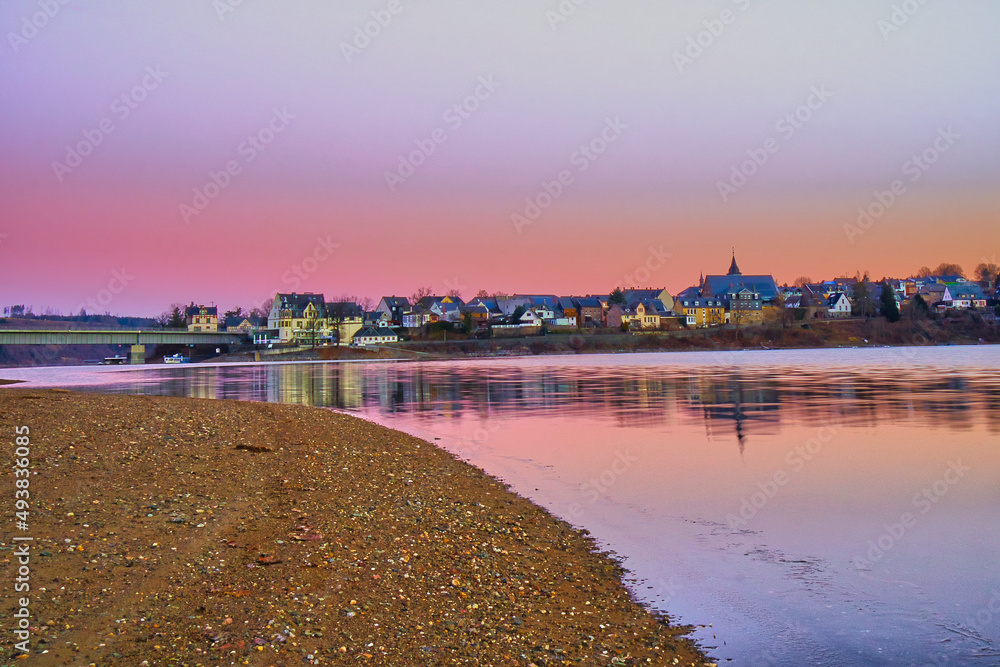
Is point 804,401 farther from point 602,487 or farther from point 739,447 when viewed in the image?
point 602,487

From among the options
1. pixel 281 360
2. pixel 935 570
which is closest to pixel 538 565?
pixel 935 570

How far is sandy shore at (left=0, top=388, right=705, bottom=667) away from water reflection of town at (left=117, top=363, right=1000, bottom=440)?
61.5 feet

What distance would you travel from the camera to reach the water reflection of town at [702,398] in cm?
3544

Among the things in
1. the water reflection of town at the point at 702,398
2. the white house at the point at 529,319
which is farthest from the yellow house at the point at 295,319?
the water reflection of town at the point at 702,398

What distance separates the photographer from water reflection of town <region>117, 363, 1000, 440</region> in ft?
116

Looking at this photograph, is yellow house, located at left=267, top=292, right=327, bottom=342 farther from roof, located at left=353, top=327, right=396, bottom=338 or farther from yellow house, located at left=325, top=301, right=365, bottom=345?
roof, located at left=353, top=327, right=396, bottom=338

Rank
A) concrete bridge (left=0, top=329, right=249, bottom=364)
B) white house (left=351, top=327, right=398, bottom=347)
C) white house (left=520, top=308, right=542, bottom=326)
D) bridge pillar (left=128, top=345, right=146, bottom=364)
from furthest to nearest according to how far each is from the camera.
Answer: white house (left=520, top=308, right=542, bottom=326) → white house (left=351, top=327, right=398, bottom=347) → bridge pillar (left=128, top=345, right=146, bottom=364) → concrete bridge (left=0, top=329, right=249, bottom=364)

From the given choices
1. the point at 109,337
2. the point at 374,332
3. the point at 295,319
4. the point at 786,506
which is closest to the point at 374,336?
the point at 374,332

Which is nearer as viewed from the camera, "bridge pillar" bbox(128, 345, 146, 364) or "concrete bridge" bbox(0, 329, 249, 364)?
"concrete bridge" bbox(0, 329, 249, 364)

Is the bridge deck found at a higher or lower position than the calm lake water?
higher

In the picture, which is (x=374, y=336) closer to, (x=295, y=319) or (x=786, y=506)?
(x=295, y=319)

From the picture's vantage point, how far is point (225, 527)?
1279 centimetres

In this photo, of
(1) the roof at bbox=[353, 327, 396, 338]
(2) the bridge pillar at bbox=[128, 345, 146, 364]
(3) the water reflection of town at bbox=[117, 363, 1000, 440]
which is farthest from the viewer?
(1) the roof at bbox=[353, 327, 396, 338]

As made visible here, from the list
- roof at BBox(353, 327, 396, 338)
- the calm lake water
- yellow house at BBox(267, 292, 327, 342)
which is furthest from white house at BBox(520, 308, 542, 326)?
the calm lake water
